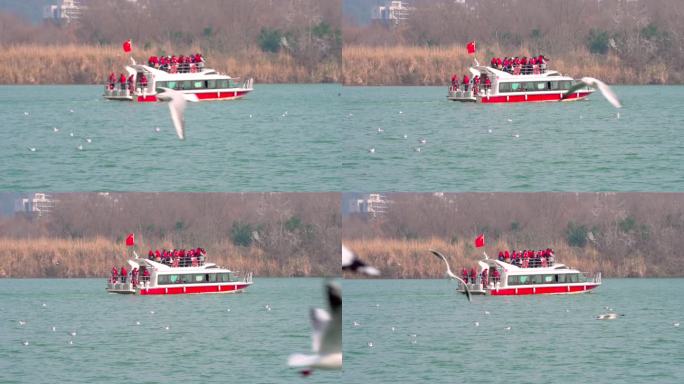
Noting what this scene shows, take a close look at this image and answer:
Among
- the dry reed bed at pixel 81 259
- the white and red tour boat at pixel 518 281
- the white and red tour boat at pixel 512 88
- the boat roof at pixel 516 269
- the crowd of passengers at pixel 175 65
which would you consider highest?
the crowd of passengers at pixel 175 65

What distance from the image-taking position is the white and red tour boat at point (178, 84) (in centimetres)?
6003

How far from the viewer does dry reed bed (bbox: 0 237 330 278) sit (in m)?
84.4

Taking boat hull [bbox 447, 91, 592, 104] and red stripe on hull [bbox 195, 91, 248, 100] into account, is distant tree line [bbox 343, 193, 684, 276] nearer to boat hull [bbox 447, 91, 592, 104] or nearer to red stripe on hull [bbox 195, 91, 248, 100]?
red stripe on hull [bbox 195, 91, 248, 100]

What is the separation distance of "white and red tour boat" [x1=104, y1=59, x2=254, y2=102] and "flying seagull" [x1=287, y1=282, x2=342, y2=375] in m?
40.3

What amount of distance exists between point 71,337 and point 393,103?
61.8 ft

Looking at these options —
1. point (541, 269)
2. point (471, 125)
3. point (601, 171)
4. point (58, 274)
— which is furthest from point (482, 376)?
point (58, 274)

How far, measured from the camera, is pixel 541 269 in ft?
197

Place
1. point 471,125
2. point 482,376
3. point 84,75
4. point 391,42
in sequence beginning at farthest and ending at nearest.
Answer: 1. point 84,75
2. point 391,42
3. point 471,125
4. point 482,376

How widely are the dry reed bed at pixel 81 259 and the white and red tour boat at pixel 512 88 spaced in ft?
83.5

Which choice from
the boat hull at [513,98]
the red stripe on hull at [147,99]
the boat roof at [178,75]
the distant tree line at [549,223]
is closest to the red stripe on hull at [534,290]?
the boat hull at [513,98]

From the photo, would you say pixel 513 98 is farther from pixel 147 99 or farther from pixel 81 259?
pixel 81 259

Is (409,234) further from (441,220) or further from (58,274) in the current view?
(58,274)

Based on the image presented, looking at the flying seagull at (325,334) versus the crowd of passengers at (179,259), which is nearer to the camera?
the flying seagull at (325,334)

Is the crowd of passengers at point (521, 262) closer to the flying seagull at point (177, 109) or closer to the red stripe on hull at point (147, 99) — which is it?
the red stripe on hull at point (147, 99)
